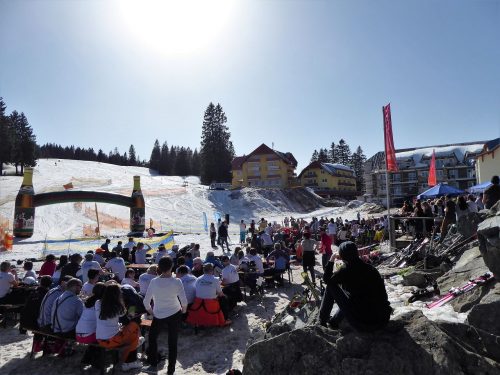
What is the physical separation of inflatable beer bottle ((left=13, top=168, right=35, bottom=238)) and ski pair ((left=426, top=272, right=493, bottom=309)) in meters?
30.7

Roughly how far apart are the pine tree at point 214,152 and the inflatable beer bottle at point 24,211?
40.0 meters

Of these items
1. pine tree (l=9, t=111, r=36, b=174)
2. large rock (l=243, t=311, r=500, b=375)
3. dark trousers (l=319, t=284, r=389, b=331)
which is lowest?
large rock (l=243, t=311, r=500, b=375)

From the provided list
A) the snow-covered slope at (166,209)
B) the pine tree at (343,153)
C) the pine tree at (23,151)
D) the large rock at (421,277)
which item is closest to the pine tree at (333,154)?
the pine tree at (343,153)

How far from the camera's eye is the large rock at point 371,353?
11.0 ft

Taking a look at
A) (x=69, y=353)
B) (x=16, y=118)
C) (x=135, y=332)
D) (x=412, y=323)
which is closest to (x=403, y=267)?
(x=412, y=323)

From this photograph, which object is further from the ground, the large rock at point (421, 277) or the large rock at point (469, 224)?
the large rock at point (469, 224)

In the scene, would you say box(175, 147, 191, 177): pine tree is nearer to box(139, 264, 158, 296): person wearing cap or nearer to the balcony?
the balcony

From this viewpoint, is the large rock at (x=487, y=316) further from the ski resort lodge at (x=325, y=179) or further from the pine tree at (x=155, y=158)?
the pine tree at (x=155, y=158)

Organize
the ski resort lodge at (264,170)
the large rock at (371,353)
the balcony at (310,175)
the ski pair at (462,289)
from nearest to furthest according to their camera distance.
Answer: the large rock at (371,353), the ski pair at (462,289), the ski resort lodge at (264,170), the balcony at (310,175)

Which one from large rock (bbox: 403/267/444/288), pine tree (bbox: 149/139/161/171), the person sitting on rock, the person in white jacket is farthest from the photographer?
pine tree (bbox: 149/139/161/171)

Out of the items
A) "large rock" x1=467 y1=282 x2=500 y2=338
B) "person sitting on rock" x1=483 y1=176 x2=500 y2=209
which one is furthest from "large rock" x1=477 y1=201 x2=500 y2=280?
"person sitting on rock" x1=483 y1=176 x2=500 y2=209

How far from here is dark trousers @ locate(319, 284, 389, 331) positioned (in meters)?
3.61

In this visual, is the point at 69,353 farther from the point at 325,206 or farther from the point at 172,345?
the point at 325,206

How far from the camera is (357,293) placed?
3756mm
